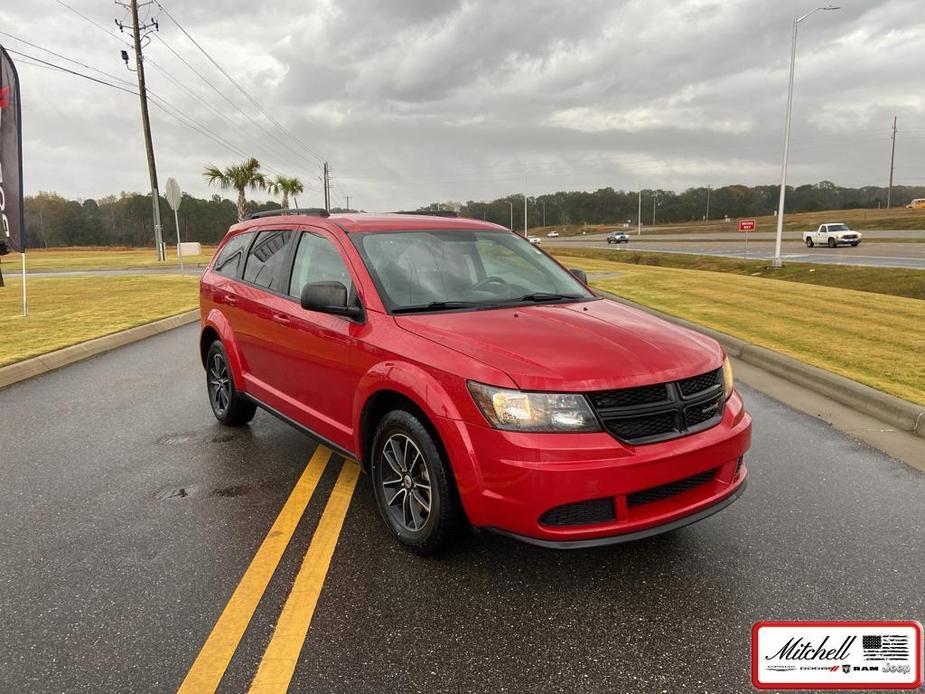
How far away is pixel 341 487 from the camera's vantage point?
4262 mm

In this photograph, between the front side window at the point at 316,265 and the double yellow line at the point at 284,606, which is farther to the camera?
the front side window at the point at 316,265

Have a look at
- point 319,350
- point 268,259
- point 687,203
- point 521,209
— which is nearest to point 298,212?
point 268,259

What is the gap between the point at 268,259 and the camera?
16.3ft

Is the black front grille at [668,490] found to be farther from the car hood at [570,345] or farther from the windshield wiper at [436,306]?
the windshield wiper at [436,306]

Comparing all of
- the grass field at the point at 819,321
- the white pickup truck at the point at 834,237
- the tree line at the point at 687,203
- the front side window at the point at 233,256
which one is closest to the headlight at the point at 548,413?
the front side window at the point at 233,256

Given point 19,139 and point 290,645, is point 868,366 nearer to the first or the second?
point 290,645

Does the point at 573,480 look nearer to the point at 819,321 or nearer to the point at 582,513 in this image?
the point at 582,513

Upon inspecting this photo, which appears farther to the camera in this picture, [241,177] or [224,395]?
[241,177]

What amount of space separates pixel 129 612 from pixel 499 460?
5.94 feet

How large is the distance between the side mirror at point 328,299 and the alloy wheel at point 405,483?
78cm

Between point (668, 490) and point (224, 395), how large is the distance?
4.23m

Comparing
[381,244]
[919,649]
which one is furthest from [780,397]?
[381,244]

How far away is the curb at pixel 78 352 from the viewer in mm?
7625

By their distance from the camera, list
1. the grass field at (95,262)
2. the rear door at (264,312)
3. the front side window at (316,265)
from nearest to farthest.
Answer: the front side window at (316,265) < the rear door at (264,312) < the grass field at (95,262)
